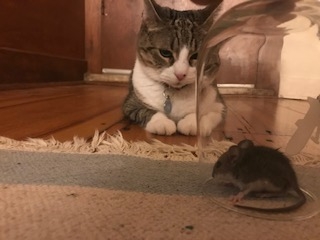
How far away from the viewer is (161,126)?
3.55 ft

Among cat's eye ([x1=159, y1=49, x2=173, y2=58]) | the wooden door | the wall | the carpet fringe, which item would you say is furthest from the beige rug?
the wooden door

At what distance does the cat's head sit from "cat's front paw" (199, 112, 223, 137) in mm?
162

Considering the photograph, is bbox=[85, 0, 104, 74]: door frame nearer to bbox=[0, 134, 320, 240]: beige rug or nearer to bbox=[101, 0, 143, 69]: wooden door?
bbox=[101, 0, 143, 69]: wooden door

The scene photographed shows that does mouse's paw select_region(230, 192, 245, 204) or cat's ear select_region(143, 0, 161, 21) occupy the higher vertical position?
cat's ear select_region(143, 0, 161, 21)

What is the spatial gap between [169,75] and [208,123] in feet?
0.84

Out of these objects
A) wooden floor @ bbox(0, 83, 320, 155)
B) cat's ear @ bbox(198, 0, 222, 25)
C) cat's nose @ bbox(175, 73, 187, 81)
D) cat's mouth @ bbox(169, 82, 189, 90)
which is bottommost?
wooden floor @ bbox(0, 83, 320, 155)

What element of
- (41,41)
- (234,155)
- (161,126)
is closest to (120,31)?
(41,41)

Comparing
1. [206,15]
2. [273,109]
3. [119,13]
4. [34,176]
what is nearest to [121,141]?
[34,176]

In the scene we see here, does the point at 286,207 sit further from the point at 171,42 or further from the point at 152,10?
the point at 152,10

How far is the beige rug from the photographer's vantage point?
0.45m

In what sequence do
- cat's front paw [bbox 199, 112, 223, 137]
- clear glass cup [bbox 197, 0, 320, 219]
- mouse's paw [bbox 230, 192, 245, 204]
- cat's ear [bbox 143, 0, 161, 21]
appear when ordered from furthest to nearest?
cat's ear [bbox 143, 0, 161, 21]
cat's front paw [bbox 199, 112, 223, 137]
clear glass cup [bbox 197, 0, 320, 219]
mouse's paw [bbox 230, 192, 245, 204]

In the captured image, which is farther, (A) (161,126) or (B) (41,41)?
(B) (41,41)

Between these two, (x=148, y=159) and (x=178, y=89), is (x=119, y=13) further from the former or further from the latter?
(x=148, y=159)

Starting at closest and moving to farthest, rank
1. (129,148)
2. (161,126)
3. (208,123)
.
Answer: (129,148) < (208,123) < (161,126)
